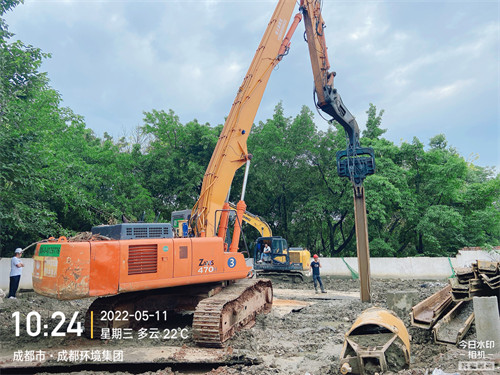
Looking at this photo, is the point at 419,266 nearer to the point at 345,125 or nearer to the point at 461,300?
the point at 345,125

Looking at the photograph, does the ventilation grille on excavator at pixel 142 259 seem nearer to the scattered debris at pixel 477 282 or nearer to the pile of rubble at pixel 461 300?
the pile of rubble at pixel 461 300

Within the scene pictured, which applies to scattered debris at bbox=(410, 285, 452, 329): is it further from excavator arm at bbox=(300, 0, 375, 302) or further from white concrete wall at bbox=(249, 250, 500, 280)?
white concrete wall at bbox=(249, 250, 500, 280)

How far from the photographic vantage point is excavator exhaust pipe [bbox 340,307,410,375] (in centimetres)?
476

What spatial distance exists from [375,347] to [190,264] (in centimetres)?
341

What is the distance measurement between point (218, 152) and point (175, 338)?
13.2 feet

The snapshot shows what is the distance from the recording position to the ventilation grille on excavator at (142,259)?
20.6 ft

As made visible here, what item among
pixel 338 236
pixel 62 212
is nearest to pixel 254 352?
pixel 62 212

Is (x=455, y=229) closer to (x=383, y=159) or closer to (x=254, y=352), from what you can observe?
(x=383, y=159)

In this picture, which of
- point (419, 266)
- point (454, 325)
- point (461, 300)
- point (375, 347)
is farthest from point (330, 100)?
point (419, 266)

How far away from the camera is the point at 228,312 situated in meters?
6.79

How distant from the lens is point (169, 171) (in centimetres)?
2244

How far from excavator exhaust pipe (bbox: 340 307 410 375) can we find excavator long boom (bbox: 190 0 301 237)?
3.69m

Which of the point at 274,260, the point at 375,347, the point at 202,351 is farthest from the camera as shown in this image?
the point at 274,260
